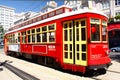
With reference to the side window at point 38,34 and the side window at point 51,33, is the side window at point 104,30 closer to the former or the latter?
the side window at point 51,33

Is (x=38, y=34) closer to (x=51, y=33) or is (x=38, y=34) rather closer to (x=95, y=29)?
Result: (x=51, y=33)

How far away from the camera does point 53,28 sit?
495 inches

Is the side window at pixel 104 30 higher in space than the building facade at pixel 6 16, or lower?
lower

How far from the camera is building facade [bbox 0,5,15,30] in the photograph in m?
172

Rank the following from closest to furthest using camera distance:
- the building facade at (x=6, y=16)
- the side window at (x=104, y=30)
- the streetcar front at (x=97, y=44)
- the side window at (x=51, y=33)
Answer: the streetcar front at (x=97, y=44)
the side window at (x=104, y=30)
the side window at (x=51, y=33)
the building facade at (x=6, y=16)

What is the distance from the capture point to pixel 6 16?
178375mm

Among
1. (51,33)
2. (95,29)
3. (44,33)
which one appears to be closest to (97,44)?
(95,29)

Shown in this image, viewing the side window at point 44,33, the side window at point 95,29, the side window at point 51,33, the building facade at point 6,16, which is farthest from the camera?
the building facade at point 6,16

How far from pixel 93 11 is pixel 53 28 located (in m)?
2.88

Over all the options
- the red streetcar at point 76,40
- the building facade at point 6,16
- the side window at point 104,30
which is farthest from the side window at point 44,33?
the building facade at point 6,16

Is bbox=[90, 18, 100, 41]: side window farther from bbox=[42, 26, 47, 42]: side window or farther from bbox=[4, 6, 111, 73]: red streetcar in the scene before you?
bbox=[42, 26, 47, 42]: side window

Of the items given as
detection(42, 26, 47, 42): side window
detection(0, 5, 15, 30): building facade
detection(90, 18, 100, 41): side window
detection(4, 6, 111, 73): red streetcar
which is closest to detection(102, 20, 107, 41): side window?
detection(4, 6, 111, 73): red streetcar

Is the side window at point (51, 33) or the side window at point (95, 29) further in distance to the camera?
the side window at point (51, 33)

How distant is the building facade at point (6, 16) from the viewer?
172m
